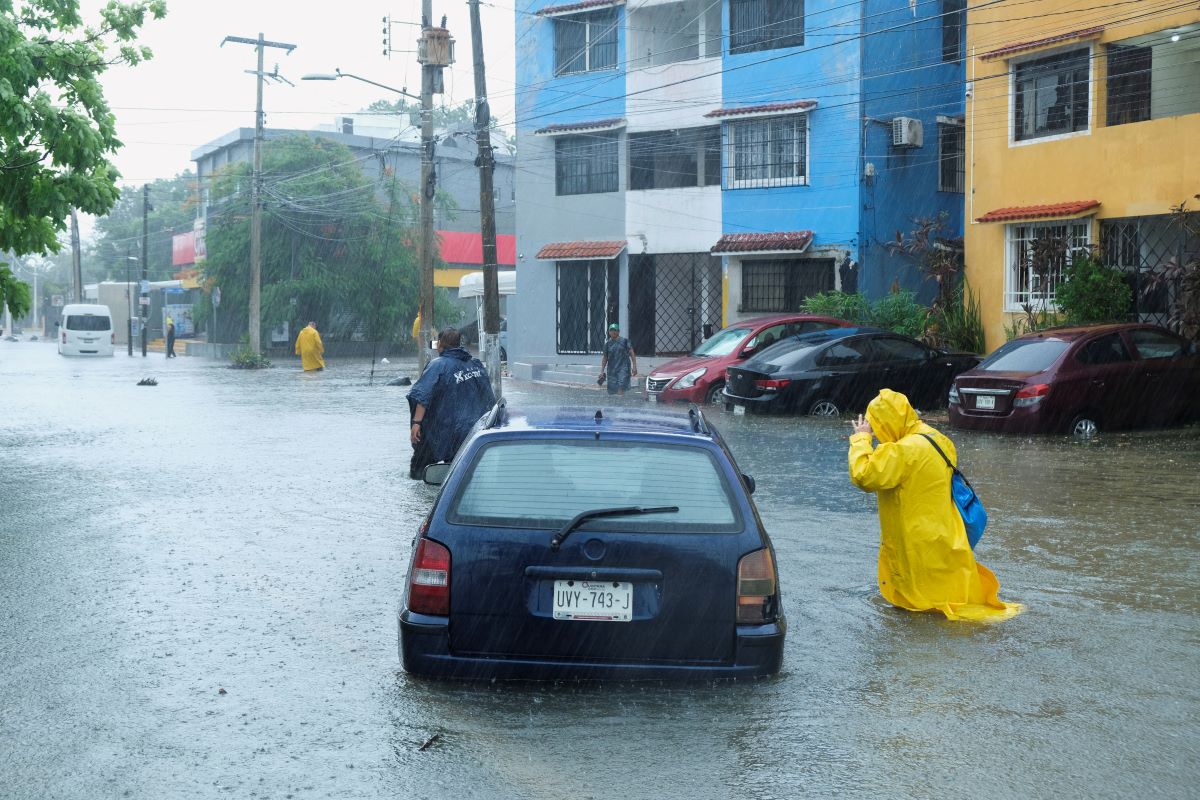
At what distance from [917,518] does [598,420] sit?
6.88 ft

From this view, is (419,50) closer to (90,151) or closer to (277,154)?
(90,151)

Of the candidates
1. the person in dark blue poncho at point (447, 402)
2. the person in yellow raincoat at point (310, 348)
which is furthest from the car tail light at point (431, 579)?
the person in yellow raincoat at point (310, 348)

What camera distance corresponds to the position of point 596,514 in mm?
5512

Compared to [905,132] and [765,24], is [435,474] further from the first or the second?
[765,24]

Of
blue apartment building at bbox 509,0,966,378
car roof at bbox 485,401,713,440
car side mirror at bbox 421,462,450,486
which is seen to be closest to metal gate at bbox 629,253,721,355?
blue apartment building at bbox 509,0,966,378

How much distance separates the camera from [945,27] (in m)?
29.7

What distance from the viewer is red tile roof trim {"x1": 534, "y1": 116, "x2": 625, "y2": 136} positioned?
3209 cm

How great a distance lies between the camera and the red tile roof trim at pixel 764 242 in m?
28.7

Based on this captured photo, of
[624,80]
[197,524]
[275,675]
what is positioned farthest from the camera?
[624,80]

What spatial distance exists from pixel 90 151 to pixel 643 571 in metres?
10.4

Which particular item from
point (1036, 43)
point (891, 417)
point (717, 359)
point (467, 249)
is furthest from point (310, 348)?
point (891, 417)

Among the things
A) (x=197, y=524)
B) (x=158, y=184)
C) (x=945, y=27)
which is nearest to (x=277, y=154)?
(x=945, y=27)

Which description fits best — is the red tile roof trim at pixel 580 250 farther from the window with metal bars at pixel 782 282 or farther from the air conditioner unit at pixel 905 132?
the air conditioner unit at pixel 905 132

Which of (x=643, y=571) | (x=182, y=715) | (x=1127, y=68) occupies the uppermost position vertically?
(x=1127, y=68)
